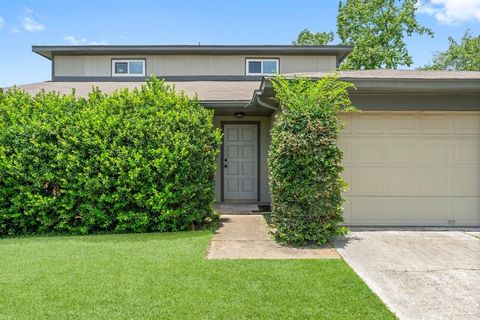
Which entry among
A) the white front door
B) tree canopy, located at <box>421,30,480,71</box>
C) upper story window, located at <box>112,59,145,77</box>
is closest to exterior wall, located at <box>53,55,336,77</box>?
upper story window, located at <box>112,59,145,77</box>

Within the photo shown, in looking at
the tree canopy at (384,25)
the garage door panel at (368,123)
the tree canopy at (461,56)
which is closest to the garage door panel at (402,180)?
the garage door panel at (368,123)

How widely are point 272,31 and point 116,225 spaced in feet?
54.2

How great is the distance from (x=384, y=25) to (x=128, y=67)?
1995 centimetres

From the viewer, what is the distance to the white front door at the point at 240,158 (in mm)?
9547

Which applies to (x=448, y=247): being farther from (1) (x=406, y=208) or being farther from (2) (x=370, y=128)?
(2) (x=370, y=128)

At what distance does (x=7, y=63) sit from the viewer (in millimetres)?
14805

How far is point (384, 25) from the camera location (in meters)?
24.1

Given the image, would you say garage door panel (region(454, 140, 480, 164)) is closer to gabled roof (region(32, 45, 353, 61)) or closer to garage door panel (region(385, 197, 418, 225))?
garage door panel (region(385, 197, 418, 225))

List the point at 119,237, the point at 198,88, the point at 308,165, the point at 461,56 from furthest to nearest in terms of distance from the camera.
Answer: the point at 461,56 < the point at 198,88 < the point at 119,237 < the point at 308,165

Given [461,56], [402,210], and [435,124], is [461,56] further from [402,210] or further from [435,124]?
[402,210]

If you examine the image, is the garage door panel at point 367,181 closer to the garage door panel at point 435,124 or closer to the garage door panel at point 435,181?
the garage door panel at point 435,181

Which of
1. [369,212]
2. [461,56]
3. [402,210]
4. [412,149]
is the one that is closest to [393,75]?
[412,149]

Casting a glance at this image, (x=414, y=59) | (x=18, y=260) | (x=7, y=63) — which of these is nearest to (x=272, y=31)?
(x=414, y=59)

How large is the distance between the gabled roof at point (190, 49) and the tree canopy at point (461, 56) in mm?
26662
